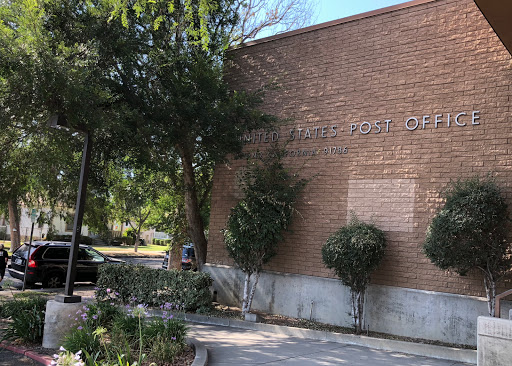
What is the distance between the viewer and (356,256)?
9.17 metres

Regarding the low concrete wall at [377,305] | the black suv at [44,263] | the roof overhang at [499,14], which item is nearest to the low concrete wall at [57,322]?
the low concrete wall at [377,305]

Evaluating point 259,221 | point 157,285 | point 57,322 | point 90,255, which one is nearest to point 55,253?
point 90,255

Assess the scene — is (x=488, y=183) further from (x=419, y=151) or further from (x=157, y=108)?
(x=157, y=108)

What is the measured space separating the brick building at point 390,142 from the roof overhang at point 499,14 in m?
2.27

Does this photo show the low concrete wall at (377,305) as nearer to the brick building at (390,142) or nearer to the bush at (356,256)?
the brick building at (390,142)

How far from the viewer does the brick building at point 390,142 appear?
921cm

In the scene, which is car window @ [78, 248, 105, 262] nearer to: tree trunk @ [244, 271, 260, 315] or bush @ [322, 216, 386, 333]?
tree trunk @ [244, 271, 260, 315]

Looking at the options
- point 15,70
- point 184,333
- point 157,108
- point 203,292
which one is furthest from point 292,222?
point 15,70

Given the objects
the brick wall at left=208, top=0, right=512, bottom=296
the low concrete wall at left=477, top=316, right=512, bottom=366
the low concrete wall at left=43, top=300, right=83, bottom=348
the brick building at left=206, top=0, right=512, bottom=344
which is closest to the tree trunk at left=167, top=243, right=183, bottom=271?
the brick building at left=206, top=0, right=512, bottom=344

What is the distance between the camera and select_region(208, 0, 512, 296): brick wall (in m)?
9.33

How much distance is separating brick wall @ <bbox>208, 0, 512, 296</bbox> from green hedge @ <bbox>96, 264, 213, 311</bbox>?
200 cm

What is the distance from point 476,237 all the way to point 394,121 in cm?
340

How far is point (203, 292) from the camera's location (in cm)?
1079

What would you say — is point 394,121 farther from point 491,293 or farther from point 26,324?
point 26,324
